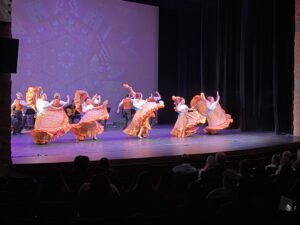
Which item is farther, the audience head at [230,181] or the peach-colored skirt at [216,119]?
the peach-colored skirt at [216,119]

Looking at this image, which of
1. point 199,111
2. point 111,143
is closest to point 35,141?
point 111,143

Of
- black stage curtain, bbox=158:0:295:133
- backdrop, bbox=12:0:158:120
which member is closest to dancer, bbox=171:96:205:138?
black stage curtain, bbox=158:0:295:133

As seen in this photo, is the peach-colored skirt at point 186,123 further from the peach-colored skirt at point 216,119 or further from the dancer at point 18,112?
the dancer at point 18,112

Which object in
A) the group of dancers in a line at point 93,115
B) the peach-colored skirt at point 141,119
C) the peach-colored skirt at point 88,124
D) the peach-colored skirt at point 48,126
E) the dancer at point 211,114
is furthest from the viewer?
the dancer at point 211,114

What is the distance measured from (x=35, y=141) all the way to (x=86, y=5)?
17.3ft

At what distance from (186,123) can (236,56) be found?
3169mm

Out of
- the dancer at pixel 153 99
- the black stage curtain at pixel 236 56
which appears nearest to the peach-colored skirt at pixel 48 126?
the dancer at pixel 153 99

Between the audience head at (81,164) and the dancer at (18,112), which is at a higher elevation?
the dancer at (18,112)

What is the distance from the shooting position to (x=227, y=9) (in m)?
11.5

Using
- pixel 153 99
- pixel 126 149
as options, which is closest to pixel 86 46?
pixel 153 99

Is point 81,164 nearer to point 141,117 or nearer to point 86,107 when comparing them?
point 86,107

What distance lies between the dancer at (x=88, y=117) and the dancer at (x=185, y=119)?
196 cm

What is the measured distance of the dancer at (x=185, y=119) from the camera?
9930 millimetres

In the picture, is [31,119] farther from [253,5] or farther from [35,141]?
[253,5]
